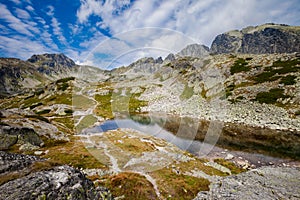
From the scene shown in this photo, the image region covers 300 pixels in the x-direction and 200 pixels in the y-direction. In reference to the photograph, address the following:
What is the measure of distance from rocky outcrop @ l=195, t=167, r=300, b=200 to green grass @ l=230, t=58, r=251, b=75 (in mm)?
84078

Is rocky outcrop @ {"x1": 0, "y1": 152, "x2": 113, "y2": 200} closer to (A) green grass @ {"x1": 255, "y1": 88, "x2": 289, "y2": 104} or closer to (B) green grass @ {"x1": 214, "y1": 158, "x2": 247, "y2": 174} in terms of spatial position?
(B) green grass @ {"x1": 214, "y1": 158, "x2": 247, "y2": 174}

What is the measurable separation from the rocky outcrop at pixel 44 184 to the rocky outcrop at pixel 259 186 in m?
14.2

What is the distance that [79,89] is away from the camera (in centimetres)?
19062

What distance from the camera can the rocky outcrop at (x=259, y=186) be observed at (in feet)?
65.5

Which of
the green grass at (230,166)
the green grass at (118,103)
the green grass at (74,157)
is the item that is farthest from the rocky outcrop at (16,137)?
the green grass at (118,103)

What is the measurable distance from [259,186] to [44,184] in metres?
25.3

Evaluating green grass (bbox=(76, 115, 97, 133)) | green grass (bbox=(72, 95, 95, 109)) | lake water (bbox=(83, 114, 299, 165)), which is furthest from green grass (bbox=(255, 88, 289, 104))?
green grass (bbox=(72, 95, 95, 109))

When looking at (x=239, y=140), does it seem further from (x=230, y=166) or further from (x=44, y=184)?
(x=44, y=184)

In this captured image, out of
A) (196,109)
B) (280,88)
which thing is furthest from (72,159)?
(280,88)

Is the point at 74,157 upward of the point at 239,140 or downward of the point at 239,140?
downward

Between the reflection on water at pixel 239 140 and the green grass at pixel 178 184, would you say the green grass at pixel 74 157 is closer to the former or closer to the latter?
the green grass at pixel 178 184

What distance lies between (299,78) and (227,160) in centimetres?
6160

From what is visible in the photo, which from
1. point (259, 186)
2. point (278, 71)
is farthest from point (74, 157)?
point (278, 71)

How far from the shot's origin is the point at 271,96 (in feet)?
217
